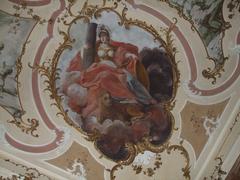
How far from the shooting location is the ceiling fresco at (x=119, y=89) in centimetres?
709

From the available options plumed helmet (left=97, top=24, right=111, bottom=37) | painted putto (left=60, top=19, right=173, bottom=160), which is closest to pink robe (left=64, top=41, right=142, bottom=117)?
painted putto (left=60, top=19, right=173, bottom=160)

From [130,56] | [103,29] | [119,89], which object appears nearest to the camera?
→ [103,29]

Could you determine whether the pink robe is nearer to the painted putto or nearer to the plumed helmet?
the painted putto

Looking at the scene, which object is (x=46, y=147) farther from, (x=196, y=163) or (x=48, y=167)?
(x=196, y=163)

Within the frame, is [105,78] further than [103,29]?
Yes

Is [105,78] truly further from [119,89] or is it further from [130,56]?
[130,56]

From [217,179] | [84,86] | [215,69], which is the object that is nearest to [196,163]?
[217,179]

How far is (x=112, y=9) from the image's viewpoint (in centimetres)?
711

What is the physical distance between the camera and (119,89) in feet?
24.6

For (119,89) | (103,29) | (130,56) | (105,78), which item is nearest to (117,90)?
(119,89)

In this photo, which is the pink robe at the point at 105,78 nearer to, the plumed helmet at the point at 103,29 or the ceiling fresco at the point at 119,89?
the ceiling fresco at the point at 119,89

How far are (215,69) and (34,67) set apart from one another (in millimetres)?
2366

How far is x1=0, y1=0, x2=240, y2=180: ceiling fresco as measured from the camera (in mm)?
7086

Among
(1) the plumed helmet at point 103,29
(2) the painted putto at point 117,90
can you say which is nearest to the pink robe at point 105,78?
(2) the painted putto at point 117,90
